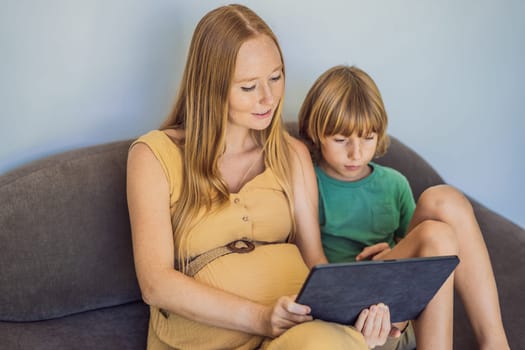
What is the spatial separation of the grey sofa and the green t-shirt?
30 cm

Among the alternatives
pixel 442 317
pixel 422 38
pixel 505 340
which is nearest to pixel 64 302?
pixel 442 317

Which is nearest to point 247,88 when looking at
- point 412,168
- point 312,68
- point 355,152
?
point 355,152

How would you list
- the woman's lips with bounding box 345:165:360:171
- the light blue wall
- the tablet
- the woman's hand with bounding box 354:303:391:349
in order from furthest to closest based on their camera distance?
the woman's lips with bounding box 345:165:360:171 < the light blue wall < the woman's hand with bounding box 354:303:391:349 < the tablet

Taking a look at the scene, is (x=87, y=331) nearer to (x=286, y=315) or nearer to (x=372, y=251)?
(x=286, y=315)

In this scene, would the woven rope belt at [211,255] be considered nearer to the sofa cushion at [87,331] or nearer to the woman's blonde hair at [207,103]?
the woman's blonde hair at [207,103]

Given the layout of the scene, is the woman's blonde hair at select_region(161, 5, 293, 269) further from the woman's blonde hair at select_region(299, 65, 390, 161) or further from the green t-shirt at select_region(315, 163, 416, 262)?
the green t-shirt at select_region(315, 163, 416, 262)

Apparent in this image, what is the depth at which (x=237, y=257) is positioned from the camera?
1.54m

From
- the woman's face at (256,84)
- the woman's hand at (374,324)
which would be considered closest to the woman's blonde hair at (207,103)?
the woman's face at (256,84)

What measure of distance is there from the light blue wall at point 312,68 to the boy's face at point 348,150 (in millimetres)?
373

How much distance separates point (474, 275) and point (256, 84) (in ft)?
2.13

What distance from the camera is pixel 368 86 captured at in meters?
1.76

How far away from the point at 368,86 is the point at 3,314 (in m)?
1.02

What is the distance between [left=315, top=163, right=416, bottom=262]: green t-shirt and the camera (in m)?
1.82

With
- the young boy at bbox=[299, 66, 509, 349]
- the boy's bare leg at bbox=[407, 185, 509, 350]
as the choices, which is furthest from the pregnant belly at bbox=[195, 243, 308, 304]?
the boy's bare leg at bbox=[407, 185, 509, 350]
